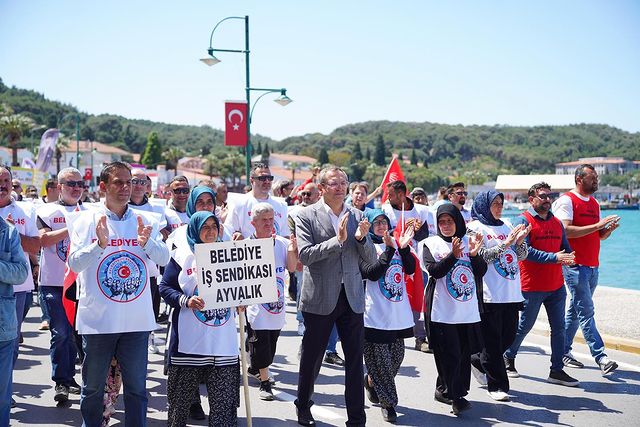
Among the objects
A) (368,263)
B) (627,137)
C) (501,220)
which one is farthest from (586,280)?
(627,137)

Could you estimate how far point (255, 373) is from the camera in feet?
24.5

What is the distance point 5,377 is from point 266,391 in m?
2.78

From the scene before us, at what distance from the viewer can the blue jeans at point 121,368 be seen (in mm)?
4906

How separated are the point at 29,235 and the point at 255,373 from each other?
283 cm

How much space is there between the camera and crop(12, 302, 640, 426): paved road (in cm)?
612

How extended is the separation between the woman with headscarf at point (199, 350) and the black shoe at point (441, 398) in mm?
2490

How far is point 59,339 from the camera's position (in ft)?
21.1

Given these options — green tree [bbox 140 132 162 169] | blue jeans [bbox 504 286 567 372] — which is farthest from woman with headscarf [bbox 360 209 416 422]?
green tree [bbox 140 132 162 169]

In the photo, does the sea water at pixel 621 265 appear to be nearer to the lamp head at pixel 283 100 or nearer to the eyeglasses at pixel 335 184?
the lamp head at pixel 283 100

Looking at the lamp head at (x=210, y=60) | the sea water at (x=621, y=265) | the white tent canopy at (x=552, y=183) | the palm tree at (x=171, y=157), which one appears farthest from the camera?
the palm tree at (x=171, y=157)

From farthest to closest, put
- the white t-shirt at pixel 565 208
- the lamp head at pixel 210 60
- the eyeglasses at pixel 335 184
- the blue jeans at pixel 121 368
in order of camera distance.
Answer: the lamp head at pixel 210 60, the white t-shirt at pixel 565 208, the eyeglasses at pixel 335 184, the blue jeans at pixel 121 368

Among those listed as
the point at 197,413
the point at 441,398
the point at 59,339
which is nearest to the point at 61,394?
the point at 59,339

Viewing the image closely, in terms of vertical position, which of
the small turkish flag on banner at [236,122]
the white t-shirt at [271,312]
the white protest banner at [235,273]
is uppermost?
the small turkish flag on banner at [236,122]

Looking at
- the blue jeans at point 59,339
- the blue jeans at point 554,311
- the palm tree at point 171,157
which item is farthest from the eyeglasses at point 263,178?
the palm tree at point 171,157
